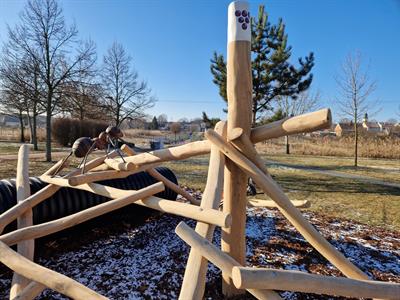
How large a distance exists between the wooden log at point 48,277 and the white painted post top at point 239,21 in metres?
2.35

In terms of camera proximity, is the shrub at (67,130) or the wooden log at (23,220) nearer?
the wooden log at (23,220)

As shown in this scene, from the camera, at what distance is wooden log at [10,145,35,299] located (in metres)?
2.40

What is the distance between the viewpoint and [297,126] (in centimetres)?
207

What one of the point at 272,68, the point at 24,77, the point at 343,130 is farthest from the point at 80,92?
the point at 343,130

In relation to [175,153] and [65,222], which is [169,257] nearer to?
[65,222]

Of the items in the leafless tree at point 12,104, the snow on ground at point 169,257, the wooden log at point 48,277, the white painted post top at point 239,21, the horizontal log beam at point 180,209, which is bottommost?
the snow on ground at point 169,257

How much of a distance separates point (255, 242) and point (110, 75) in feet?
65.4

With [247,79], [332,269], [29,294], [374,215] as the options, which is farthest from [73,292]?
[374,215]

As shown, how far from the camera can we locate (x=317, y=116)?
1.95 metres

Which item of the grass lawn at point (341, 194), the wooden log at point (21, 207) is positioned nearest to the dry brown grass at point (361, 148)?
the grass lawn at point (341, 194)

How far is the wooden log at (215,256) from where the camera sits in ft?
5.81

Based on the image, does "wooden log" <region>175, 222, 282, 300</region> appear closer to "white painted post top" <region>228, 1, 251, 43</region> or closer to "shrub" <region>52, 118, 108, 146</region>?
"white painted post top" <region>228, 1, 251, 43</region>

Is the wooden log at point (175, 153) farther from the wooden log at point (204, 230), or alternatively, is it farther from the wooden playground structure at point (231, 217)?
the wooden log at point (204, 230)

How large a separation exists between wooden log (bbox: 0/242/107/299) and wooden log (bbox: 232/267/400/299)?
3.49 ft
